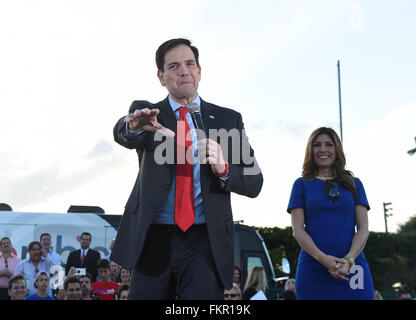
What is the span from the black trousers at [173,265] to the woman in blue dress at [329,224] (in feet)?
3.91

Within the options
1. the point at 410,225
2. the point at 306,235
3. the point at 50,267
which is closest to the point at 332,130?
the point at 306,235

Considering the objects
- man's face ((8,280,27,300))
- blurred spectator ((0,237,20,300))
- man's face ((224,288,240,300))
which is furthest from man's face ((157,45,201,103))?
blurred spectator ((0,237,20,300))

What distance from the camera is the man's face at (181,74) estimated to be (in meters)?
2.69

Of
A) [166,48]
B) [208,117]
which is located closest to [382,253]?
[208,117]

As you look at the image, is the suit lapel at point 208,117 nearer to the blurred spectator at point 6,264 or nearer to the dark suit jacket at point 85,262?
the blurred spectator at point 6,264

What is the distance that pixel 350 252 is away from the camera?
343 centimetres

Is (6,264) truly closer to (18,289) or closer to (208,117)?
(18,289)

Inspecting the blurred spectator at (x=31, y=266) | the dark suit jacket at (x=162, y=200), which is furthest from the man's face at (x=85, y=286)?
the dark suit jacket at (x=162, y=200)

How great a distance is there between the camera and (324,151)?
12.2 feet

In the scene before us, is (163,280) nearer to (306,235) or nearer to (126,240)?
(126,240)

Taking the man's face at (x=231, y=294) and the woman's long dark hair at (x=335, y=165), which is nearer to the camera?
the woman's long dark hair at (x=335, y=165)

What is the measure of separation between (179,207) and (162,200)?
0.28ft

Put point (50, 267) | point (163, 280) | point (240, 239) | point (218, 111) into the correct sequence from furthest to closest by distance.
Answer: point (240, 239) → point (50, 267) → point (218, 111) → point (163, 280)
